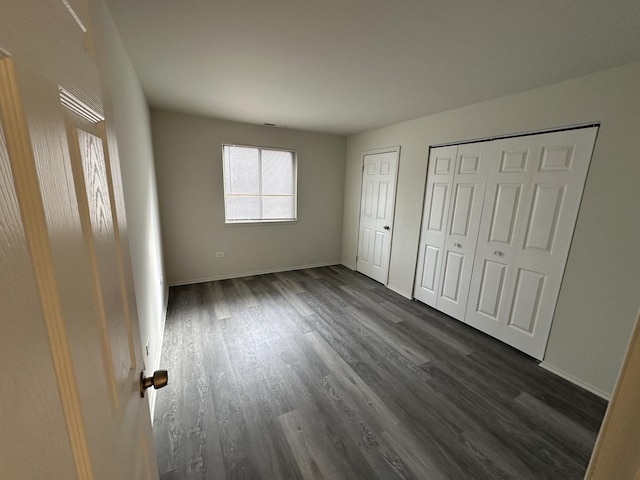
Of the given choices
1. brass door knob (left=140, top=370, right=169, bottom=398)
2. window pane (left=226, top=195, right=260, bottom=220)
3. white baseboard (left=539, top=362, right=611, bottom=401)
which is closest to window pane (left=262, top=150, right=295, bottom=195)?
window pane (left=226, top=195, right=260, bottom=220)

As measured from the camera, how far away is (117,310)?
0.61 metres

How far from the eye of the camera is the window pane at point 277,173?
4102 mm

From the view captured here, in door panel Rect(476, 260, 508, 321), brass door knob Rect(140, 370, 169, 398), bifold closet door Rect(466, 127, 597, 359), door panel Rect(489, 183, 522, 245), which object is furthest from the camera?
door panel Rect(476, 260, 508, 321)

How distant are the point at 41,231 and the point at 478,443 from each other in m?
2.21

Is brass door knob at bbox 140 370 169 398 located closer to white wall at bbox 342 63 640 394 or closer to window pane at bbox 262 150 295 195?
white wall at bbox 342 63 640 394

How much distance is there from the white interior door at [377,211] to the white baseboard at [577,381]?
2049 millimetres

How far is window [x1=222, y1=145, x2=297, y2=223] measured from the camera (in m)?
3.87

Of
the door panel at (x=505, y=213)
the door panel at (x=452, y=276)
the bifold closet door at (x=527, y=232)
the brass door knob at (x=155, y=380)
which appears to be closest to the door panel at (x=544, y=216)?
the bifold closet door at (x=527, y=232)

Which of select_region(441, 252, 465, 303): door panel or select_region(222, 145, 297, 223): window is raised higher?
select_region(222, 145, 297, 223): window

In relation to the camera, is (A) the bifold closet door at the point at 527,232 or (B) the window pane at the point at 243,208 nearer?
(A) the bifold closet door at the point at 527,232

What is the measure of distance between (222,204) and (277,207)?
89 cm

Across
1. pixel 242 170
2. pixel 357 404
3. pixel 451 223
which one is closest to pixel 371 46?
pixel 451 223

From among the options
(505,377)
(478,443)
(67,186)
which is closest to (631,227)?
(505,377)

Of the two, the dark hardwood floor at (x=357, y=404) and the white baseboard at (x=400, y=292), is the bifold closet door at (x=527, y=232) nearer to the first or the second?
A: the dark hardwood floor at (x=357, y=404)
